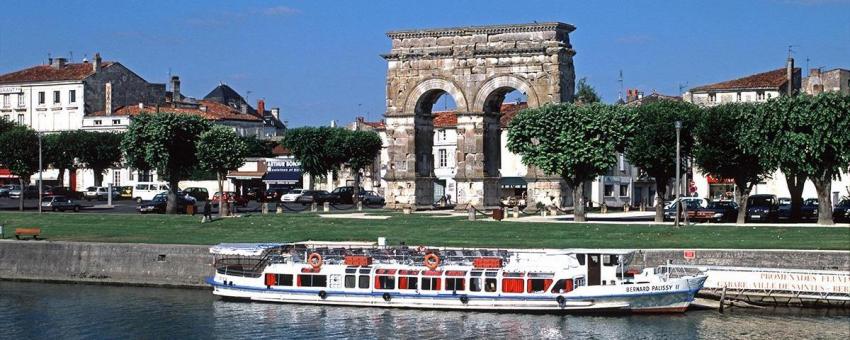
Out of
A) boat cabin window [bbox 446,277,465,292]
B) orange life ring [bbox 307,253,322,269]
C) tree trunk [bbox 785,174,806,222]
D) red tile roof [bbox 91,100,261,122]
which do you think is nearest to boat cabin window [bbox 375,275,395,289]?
boat cabin window [bbox 446,277,465,292]

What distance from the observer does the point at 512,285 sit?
181 feet

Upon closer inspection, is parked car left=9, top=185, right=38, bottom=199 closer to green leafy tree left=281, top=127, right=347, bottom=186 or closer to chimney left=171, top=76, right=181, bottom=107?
green leafy tree left=281, top=127, right=347, bottom=186

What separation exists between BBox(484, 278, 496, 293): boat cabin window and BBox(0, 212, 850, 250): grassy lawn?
6872mm

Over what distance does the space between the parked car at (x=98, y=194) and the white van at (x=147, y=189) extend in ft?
6.08

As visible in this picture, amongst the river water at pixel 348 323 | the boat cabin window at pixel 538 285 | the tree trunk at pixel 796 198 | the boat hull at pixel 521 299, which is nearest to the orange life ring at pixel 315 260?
the boat hull at pixel 521 299

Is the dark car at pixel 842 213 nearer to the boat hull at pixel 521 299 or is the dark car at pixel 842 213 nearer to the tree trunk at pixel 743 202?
the tree trunk at pixel 743 202

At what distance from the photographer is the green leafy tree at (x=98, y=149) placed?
124375 millimetres

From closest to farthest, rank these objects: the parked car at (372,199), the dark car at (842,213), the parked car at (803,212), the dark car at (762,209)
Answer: the dark car at (842,213), the dark car at (762,209), the parked car at (803,212), the parked car at (372,199)

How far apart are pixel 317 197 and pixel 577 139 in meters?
39.9

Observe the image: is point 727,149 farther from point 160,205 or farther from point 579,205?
point 160,205

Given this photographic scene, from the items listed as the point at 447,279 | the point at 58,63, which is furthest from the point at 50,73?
the point at 447,279

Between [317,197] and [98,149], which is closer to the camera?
[317,197]

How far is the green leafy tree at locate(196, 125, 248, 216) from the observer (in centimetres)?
8556

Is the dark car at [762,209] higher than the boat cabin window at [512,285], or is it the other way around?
the dark car at [762,209]
